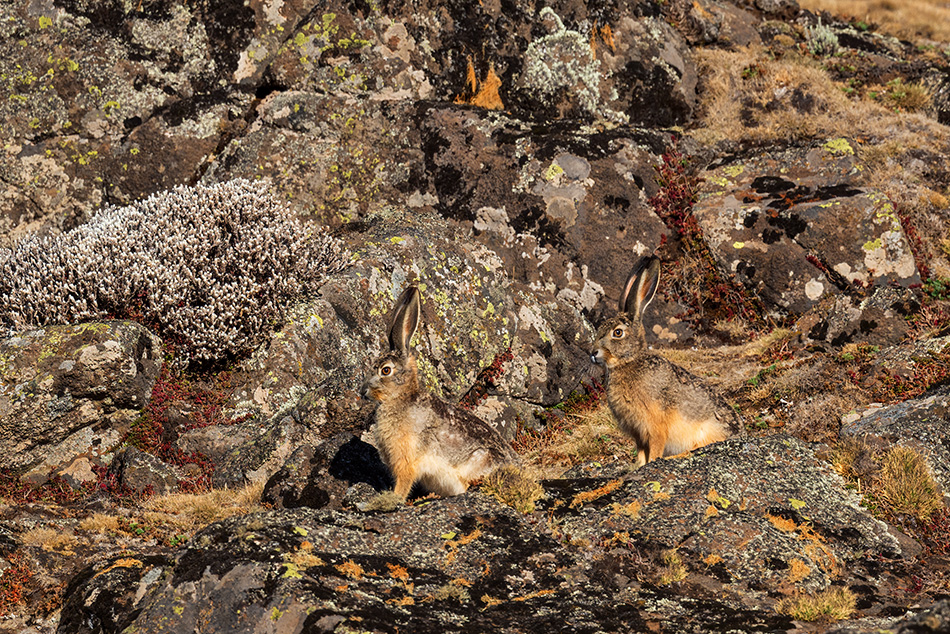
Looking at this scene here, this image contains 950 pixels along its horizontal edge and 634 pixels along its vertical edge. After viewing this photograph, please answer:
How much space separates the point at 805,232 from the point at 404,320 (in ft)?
30.8

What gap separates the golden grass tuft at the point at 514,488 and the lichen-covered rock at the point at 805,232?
348 inches

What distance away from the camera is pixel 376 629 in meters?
5.48

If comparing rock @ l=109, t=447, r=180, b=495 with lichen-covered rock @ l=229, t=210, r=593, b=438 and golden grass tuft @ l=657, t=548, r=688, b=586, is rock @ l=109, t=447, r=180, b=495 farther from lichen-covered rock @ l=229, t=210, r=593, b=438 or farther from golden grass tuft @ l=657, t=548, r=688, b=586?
golden grass tuft @ l=657, t=548, r=688, b=586

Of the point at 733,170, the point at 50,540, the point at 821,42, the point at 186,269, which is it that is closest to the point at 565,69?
the point at 733,170

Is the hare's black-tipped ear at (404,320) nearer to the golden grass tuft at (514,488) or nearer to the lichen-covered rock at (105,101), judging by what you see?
the golden grass tuft at (514,488)

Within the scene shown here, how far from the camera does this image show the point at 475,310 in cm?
1430

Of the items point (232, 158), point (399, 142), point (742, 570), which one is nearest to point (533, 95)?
point (399, 142)

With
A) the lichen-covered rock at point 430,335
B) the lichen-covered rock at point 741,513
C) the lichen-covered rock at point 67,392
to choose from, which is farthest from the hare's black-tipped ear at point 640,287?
the lichen-covered rock at point 67,392

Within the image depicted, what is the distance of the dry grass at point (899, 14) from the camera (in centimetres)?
2561

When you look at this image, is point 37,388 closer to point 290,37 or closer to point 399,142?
point 399,142

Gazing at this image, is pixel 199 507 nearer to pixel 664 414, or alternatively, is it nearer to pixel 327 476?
pixel 327 476

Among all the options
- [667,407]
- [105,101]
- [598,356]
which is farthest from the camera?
[105,101]

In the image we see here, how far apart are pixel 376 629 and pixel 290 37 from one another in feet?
49.2

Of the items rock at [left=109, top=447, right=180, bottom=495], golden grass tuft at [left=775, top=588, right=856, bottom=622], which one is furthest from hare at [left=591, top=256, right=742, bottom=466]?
rock at [left=109, top=447, right=180, bottom=495]
